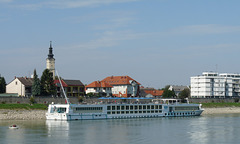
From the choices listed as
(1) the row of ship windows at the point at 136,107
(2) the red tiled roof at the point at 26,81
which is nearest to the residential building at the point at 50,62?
(2) the red tiled roof at the point at 26,81

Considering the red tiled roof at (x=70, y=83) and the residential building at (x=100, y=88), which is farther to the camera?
the residential building at (x=100, y=88)

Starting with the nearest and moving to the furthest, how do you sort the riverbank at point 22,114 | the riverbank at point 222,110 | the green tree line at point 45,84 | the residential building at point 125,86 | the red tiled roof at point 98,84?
the riverbank at point 22,114 < the green tree line at point 45,84 < the riverbank at point 222,110 < the red tiled roof at point 98,84 < the residential building at point 125,86

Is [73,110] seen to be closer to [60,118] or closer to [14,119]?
[60,118]

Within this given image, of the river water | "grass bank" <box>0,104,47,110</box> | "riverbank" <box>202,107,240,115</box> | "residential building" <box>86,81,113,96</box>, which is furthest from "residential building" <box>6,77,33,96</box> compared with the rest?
"riverbank" <box>202,107,240,115</box>

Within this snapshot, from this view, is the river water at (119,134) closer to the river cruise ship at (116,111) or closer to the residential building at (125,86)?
the river cruise ship at (116,111)

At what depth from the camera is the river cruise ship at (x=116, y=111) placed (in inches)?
3568

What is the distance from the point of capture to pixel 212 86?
175250mm

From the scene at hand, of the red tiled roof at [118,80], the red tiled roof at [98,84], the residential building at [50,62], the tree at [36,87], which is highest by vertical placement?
the residential building at [50,62]

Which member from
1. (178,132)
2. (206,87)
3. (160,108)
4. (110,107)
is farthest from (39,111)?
(206,87)

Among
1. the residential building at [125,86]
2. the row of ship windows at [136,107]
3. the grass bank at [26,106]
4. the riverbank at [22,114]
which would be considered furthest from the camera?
the residential building at [125,86]

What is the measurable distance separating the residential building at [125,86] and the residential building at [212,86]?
3043 cm

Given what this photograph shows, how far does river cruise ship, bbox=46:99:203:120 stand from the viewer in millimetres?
90625

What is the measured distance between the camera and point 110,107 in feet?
318

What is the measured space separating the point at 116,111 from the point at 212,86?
86191mm
